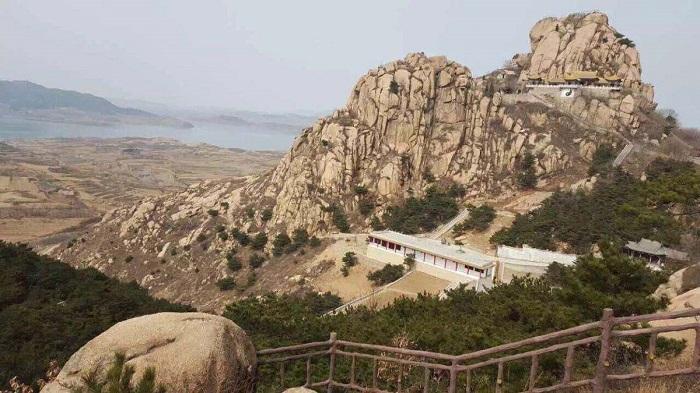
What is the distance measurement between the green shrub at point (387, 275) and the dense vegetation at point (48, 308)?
16147 mm

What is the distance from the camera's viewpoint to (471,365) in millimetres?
6238

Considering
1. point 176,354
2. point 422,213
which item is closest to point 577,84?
point 422,213

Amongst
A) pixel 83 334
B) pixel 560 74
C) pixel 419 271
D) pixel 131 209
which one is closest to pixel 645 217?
pixel 419 271

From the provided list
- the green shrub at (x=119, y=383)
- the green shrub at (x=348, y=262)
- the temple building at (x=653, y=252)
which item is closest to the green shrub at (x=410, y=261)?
A: the green shrub at (x=348, y=262)

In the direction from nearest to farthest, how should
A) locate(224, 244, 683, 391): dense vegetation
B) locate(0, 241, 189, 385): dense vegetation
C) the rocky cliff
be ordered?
locate(224, 244, 683, 391): dense vegetation
locate(0, 241, 189, 385): dense vegetation
the rocky cliff

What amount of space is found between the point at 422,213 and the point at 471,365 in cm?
3940

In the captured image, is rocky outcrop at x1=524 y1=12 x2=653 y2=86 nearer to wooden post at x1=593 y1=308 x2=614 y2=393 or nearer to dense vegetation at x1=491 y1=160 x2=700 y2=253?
dense vegetation at x1=491 y1=160 x2=700 y2=253

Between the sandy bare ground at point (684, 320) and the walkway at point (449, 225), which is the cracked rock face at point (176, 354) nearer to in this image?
the sandy bare ground at point (684, 320)

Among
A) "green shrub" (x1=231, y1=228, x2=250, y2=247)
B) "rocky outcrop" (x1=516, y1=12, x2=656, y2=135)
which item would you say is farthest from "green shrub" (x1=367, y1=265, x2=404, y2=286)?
"rocky outcrop" (x1=516, y1=12, x2=656, y2=135)

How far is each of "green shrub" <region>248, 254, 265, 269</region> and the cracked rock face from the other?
38.6 meters

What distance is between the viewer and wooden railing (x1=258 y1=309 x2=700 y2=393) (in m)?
5.39

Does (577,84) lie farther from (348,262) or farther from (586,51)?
(348,262)

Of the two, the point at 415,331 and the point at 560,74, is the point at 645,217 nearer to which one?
the point at 415,331

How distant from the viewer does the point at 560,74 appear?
57062mm
